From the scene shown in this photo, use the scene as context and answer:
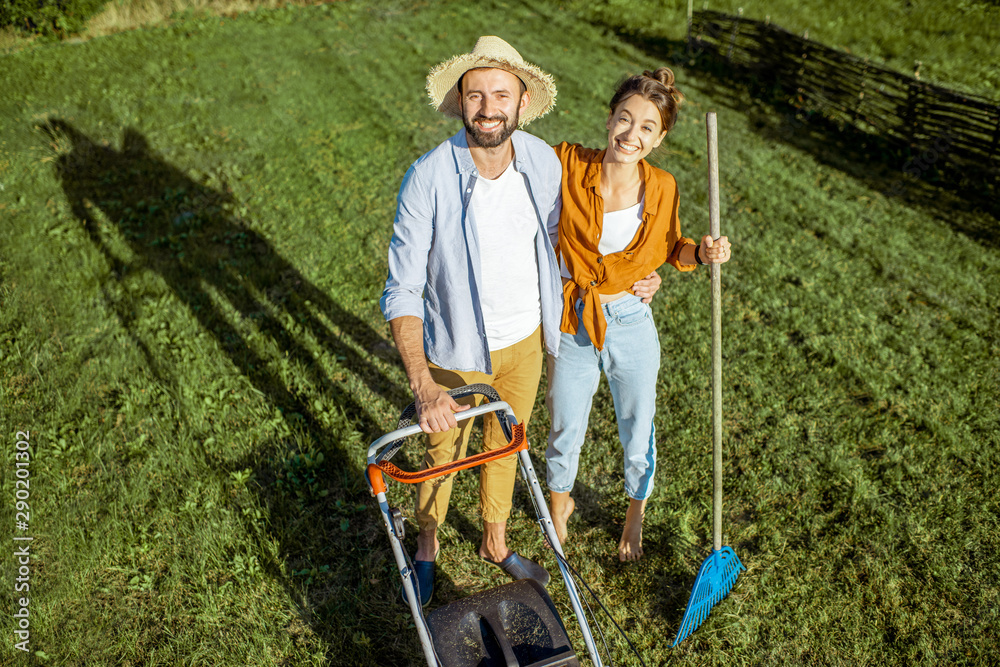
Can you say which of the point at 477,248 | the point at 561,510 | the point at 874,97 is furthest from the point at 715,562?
the point at 874,97

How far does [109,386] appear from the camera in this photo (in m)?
5.17

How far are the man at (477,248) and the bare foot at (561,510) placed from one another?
2.31 ft

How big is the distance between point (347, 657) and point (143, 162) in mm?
8291

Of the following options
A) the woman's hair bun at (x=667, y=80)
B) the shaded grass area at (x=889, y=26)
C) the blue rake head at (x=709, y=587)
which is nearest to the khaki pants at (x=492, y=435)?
the blue rake head at (x=709, y=587)

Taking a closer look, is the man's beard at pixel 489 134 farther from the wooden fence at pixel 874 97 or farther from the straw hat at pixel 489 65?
the wooden fence at pixel 874 97

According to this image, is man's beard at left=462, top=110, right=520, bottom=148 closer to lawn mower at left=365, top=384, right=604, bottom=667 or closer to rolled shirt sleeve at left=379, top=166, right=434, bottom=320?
rolled shirt sleeve at left=379, top=166, right=434, bottom=320

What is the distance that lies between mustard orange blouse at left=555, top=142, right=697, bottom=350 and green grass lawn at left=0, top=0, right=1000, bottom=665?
1858 millimetres

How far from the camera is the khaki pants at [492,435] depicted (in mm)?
3195

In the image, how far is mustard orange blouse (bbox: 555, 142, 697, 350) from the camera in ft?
9.77

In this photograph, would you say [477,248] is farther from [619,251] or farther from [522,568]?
[522,568]

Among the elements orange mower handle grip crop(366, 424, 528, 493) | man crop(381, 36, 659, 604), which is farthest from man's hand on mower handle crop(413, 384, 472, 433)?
orange mower handle grip crop(366, 424, 528, 493)

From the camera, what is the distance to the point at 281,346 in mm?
5684

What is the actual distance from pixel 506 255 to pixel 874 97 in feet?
31.7

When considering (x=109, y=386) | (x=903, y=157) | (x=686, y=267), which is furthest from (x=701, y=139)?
(x=109, y=386)
